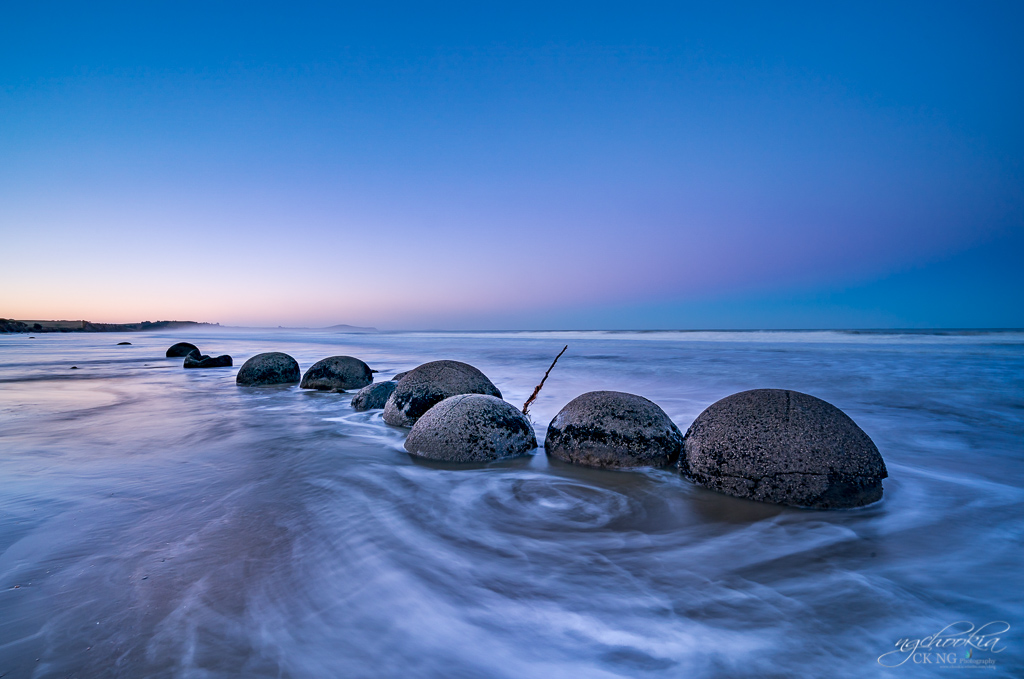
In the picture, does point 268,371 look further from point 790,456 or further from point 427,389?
point 790,456

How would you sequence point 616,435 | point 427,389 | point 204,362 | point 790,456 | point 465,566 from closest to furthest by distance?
point 465,566, point 790,456, point 616,435, point 427,389, point 204,362

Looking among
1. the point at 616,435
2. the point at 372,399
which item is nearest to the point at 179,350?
the point at 372,399

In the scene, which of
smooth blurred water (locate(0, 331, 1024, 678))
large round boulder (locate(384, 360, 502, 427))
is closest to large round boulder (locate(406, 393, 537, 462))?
smooth blurred water (locate(0, 331, 1024, 678))

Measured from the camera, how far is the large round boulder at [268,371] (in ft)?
33.7

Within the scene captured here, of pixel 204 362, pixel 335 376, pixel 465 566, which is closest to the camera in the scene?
pixel 465 566

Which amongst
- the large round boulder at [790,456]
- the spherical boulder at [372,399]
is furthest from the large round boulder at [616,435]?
the spherical boulder at [372,399]

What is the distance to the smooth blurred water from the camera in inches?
73.9

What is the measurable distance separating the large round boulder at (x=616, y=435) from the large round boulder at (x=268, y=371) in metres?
8.10

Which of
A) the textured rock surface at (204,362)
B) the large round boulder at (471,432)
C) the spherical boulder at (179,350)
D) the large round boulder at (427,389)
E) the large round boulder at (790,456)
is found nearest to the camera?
the large round boulder at (790,456)

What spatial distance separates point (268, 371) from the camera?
10375 millimetres
